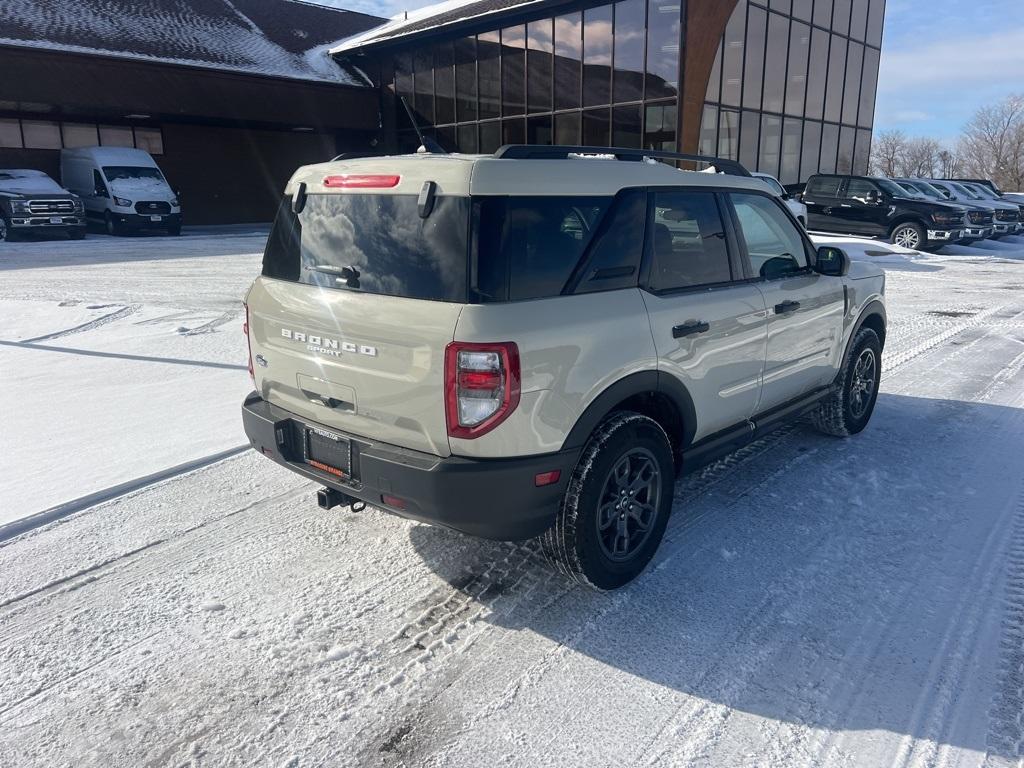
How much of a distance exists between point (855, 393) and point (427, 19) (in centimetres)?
2620

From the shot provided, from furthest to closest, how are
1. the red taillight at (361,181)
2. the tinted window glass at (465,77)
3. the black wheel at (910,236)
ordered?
the tinted window glass at (465,77)
the black wheel at (910,236)
the red taillight at (361,181)

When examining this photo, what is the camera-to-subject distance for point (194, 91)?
24.1m

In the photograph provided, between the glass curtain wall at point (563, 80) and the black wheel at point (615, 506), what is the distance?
59.2 feet

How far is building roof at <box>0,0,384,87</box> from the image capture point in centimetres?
2239

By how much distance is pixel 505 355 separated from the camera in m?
2.70

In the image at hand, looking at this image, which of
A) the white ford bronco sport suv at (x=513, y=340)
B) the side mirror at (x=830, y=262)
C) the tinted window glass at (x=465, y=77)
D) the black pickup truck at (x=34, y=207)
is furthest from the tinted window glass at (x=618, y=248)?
the tinted window glass at (x=465, y=77)

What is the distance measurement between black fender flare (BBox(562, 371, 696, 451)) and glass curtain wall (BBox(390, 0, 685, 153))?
17.8m

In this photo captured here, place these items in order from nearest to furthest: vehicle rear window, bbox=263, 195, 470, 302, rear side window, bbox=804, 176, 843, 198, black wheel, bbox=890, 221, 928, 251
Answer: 1. vehicle rear window, bbox=263, 195, 470, 302
2. black wheel, bbox=890, 221, 928, 251
3. rear side window, bbox=804, 176, 843, 198

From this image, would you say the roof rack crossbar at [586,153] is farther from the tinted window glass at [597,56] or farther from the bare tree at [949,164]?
the bare tree at [949,164]

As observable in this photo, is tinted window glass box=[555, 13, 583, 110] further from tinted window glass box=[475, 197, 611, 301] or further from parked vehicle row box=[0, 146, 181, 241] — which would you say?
tinted window glass box=[475, 197, 611, 301]

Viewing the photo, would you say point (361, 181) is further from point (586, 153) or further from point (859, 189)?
point (859, 189)

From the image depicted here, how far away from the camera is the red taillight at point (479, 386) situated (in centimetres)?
270

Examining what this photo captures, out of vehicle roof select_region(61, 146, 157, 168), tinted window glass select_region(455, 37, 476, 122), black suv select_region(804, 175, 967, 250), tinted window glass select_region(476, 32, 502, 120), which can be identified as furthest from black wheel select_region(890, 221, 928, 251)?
vehicle roof select_region(61, 146, 157, 168)

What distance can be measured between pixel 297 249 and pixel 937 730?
3222 millimetres
